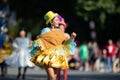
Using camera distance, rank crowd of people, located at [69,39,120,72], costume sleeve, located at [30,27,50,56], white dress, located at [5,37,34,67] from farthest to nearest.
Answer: crowd of people, located at [69,39,120,72] < white dress, located at [5,37,34,67] < costume sleeve, located at [30,27,50,56]

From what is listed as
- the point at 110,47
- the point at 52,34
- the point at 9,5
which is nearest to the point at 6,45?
the point at 110,47

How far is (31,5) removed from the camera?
46406 millimetres

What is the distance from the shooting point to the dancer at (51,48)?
15.0 metres

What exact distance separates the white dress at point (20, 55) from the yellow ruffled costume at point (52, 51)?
286 inches

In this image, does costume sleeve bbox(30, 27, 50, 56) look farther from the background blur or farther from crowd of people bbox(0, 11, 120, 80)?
the background blur

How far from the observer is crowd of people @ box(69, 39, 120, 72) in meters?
31.5

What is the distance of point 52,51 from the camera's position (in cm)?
1511

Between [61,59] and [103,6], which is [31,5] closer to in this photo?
[103,6]

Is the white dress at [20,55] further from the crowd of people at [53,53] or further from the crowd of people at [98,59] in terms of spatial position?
the crowd of people at [98,59]

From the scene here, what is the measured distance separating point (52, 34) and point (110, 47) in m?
17.0

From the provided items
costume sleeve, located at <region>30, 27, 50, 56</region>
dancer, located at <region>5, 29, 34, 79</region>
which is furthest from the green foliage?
costume sleeve, located at <region>30, 27, 50, 56</region>

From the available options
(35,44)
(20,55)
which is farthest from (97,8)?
(35,44)

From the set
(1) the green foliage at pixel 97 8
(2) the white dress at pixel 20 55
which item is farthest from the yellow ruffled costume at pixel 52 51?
(1) the green foliage at pixel 97 8

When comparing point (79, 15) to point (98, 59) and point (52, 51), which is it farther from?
point (52, 51)
